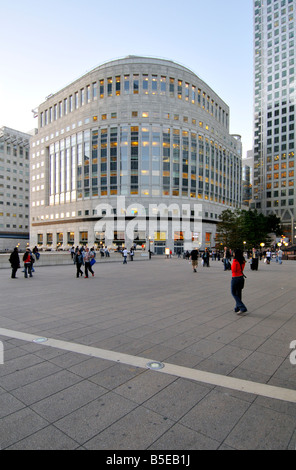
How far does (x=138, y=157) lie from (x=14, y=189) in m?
65.4


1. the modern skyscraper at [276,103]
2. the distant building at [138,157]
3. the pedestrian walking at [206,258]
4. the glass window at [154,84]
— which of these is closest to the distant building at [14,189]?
the distant building at [138,157]

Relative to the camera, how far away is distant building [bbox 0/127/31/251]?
98.5m

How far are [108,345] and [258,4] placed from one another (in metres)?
143

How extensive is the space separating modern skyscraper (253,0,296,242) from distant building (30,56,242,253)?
36.0 metres

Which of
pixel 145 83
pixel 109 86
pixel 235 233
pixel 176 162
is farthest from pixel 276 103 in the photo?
pixel 235 233

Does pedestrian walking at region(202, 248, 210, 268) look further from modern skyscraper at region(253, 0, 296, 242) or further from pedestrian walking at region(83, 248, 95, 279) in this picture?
modern skyscraper at region(253, 0, 296, 242)

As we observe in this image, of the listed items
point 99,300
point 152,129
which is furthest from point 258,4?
point 99,300

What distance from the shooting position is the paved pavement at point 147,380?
8.55 feet

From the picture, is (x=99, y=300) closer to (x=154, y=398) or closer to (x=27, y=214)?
(x=154, y=398)

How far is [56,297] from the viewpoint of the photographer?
10.0m

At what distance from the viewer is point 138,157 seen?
6469cm

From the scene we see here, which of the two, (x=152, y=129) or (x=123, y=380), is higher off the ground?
(x=152, y=129)

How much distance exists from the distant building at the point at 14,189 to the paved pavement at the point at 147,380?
104 meters

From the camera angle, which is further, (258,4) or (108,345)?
(258,4)
